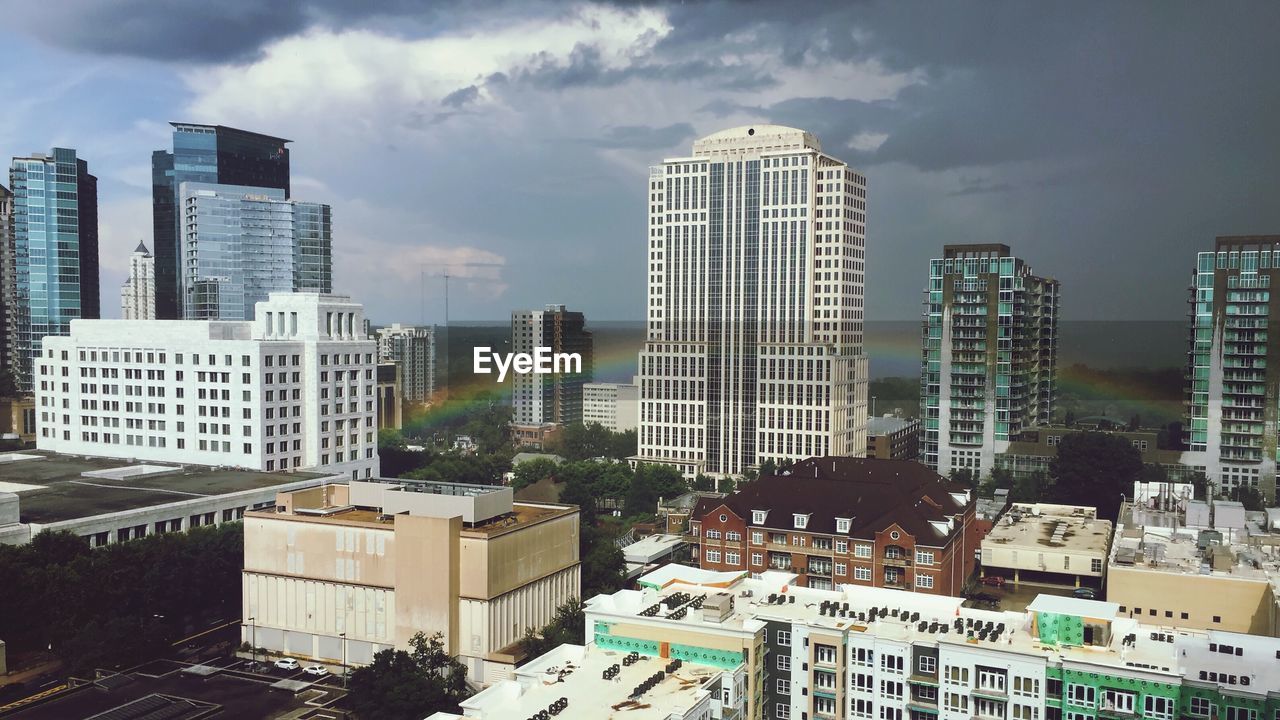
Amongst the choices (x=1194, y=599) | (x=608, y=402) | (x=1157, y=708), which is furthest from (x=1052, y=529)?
(x=608, y=402)

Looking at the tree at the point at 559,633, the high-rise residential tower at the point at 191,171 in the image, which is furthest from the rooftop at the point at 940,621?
the high-rise residential tower at the point at 191,171

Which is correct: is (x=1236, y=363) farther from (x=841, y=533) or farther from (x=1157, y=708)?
(x=1157, y=708)

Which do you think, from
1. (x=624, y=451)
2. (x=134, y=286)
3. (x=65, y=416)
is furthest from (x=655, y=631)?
(x=134, y=286)

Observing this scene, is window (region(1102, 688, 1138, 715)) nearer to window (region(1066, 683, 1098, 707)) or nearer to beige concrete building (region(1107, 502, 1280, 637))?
window (region(1066, 683, 1098, 707))

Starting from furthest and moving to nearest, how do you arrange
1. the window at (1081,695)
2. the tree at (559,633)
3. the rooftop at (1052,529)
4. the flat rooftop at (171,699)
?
the rooftop at (1052,529) < the tree at (559,633) < the flat rooftop at (171,699) < the window at (1081,695)

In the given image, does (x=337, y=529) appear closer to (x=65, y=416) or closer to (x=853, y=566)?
(x=853, y=566)

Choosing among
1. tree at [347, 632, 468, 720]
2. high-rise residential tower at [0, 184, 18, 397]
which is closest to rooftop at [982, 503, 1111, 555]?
tree at [347, 632, 468, 720]

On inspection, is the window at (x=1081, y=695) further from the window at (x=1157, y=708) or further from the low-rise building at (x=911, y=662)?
the window at (x=1157, y=708)
